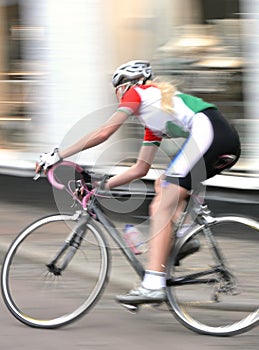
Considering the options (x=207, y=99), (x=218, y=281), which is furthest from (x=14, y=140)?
(x=218, y=281)

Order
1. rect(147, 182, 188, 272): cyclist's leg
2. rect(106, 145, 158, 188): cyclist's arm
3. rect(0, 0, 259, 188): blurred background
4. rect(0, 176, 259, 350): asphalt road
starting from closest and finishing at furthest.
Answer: rect(0, 176, 259, 350): asphalt road < rect(147, 182, 188, 272): cyclist's leg < rect(106, 145, 158, 188): cyclist's arm < rect(0, 0, 259, 188): blurred background

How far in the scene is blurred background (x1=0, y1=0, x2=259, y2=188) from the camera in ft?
27.1

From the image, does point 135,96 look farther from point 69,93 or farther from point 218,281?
point 69,93

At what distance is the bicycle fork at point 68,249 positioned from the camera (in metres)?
5.51

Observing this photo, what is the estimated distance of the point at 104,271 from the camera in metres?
5.48

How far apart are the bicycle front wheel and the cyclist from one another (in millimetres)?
304

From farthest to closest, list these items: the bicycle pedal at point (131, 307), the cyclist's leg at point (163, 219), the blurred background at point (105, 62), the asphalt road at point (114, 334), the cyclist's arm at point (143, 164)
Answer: the blurred background at point (105, 62) → the cyclist's arm at point (143, 164) → the bicycle pedal at point (131, 307) → the cyclist's leg at point (163, 219) → the asphalt road at point (114, 334)

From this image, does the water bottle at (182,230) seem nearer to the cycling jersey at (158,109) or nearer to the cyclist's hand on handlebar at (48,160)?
the cycling jersey at (158,109)

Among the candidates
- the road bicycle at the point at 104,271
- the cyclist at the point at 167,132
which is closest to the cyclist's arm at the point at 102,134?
the cyclist at the point at 167,132

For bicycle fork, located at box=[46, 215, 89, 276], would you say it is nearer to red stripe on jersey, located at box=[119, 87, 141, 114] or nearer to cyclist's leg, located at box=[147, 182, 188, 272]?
cyclist's leg, located at box=[147, 182, 188, 272]

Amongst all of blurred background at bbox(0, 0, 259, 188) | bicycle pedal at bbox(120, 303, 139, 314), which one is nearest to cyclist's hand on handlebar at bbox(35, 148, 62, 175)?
bicycle pedal at bbox(120, 303, 139, 314)

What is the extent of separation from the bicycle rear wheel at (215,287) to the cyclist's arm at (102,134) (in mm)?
770

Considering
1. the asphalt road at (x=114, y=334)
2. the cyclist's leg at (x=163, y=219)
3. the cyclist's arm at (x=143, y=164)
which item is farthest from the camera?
the cyclist's arm at (x=143, y=164)

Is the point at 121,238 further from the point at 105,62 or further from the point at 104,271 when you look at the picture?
the point at 105,62
